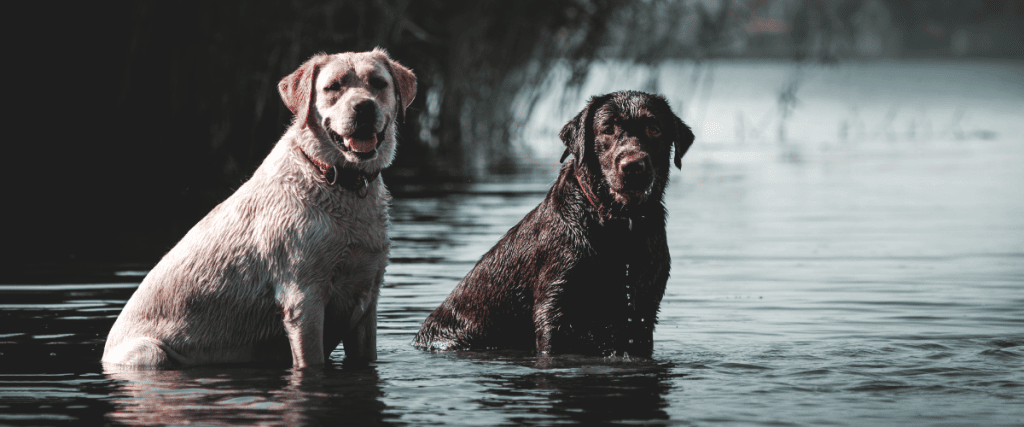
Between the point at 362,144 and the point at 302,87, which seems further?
the point at 302,87

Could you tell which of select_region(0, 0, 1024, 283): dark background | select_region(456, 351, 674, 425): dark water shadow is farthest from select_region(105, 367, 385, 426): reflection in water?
select_region(0, 0, 1024, 283): dark background

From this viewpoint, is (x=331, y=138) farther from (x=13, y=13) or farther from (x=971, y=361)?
(x=13, y=13)

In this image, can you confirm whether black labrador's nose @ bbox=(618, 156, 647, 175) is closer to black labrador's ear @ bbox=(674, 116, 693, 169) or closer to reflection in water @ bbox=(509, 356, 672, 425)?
black labrador's ear @ bbox=(674, 116, 693, 169)

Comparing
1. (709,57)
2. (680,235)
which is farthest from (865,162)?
(680,235)

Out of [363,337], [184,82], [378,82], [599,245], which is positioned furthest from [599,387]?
[184,82]

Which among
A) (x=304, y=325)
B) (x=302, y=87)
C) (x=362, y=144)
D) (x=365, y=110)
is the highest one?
(x=302, y=87)

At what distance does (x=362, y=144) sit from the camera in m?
6.06

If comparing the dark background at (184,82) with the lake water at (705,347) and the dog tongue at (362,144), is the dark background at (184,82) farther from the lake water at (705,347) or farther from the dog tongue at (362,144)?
the dog tongue at (362,144)

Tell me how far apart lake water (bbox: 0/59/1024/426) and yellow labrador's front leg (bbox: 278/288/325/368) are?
10 cm

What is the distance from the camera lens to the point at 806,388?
19.5 feet

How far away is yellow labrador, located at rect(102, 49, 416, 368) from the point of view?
19.8ft

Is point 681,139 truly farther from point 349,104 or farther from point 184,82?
point 184,82

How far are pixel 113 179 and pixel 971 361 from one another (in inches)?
586

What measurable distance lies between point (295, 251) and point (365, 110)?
31.3 inches
